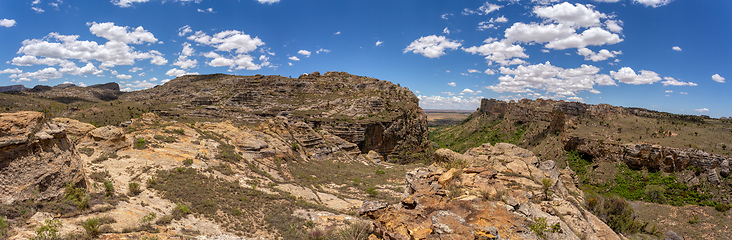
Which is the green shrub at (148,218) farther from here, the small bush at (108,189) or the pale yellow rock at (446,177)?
the pale yellow rock at (446,177)

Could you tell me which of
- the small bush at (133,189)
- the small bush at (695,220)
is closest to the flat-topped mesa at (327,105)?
the small bush at (133,189)

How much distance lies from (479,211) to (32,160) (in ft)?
43.7

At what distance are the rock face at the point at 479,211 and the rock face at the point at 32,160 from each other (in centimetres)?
957

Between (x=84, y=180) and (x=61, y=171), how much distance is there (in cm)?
102

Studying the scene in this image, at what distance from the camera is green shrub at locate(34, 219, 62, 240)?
18.2 feet

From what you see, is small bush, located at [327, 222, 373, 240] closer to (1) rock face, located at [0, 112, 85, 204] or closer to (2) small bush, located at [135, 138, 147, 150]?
(1) rock face, located at [0, 112, 85, 204]

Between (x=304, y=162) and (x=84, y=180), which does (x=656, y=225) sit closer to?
(x=304, y=162)

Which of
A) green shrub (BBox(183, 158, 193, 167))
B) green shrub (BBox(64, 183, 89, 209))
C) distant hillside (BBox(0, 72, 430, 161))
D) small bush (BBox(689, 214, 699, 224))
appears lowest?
small bush (BBox(689, 214, 699, 224))

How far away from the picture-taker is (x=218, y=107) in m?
60.3

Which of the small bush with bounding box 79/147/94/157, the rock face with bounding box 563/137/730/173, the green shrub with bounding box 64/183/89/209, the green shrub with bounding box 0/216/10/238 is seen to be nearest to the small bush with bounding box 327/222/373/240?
the green shrub with bounding box 0/216/10/238

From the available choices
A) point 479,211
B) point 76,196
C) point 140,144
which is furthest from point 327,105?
point 479,211

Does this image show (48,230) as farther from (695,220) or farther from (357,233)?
(695,220)

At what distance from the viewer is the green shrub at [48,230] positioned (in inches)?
219

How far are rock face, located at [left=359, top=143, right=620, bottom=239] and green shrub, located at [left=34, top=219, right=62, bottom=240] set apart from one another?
7.52 meters
